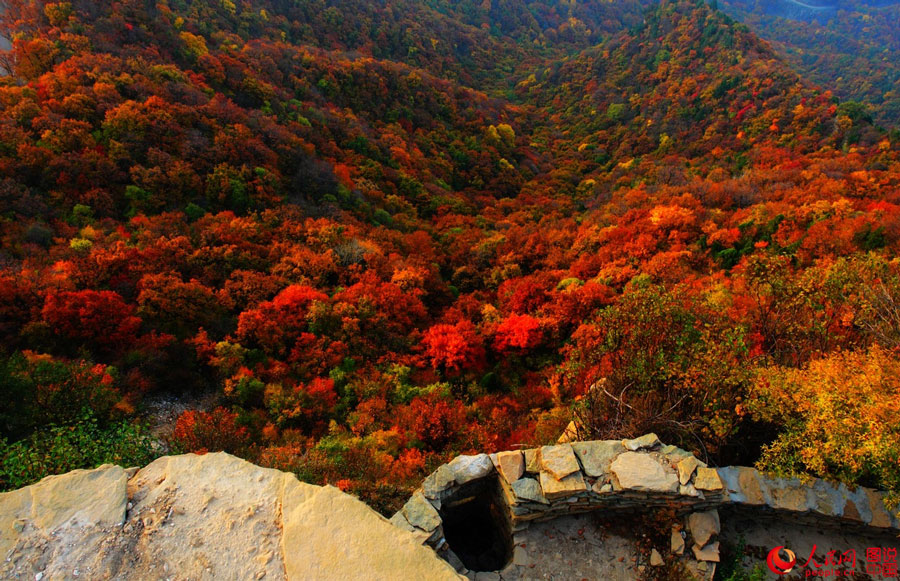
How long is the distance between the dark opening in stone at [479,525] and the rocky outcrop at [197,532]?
13.3 ft

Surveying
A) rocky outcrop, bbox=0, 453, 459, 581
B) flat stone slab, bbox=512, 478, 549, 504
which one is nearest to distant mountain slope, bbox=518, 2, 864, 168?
flat stone slab, bbox=512, 478, 549, 504

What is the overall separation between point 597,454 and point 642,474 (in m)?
0.97

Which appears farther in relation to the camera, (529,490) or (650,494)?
(529,490)

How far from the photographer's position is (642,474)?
888 cm

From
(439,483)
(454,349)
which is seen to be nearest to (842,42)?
(454,349)

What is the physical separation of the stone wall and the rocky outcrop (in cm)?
259

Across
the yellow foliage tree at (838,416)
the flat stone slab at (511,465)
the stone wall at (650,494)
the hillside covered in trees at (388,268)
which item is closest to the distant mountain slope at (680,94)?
the hillside covered in trees at (388,268)

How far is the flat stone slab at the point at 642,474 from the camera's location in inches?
341

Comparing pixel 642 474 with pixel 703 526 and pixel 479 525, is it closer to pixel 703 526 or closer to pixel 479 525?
pixel 703 526

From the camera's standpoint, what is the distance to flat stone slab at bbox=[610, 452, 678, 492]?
8.67 metres

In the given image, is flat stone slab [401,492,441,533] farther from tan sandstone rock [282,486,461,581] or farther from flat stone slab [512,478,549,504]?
tan sandstone rock [282,486,461,581]

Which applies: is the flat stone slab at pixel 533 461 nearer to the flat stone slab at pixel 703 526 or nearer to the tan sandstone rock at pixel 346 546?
the flat stone slab at pixel 703 526

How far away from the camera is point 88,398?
12.8 m

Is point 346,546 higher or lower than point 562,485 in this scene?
higher
